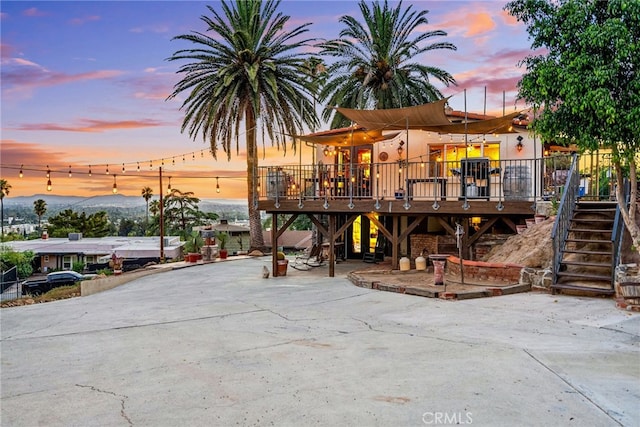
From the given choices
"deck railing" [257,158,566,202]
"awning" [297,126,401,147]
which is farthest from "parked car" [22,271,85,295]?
"awning" [297,126,401,147]

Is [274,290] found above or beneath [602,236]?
beneath

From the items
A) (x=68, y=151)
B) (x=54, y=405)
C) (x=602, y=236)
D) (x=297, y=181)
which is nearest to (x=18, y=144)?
(x=68, y=151)

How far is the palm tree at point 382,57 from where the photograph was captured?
24.5 m

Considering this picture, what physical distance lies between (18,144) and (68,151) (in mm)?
4067

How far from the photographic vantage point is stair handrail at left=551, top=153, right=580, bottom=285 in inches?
396

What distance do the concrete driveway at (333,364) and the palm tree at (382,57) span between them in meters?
16.7

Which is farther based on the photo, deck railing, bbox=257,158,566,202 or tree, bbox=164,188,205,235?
tree, bbox=164,188,205,235

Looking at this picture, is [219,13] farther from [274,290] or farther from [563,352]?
[563,352]

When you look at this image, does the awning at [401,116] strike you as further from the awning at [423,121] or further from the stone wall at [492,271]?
the stone wall at [492,271]

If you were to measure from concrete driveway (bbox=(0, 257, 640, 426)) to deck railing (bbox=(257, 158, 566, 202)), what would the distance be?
4858 mm

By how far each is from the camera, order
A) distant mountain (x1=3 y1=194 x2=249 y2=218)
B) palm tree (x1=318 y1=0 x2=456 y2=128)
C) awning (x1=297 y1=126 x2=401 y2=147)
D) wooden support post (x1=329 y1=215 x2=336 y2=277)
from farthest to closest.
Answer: distant mountain (x1=3 y1=194 x2=249 y2=218), palm tree (x1=318 y1=0 x2=456 y2=128), awning (x1=297 y1=126 x2=401 y2=147), wooden support post (x1=329 y1=215 x2=336 y2=277)

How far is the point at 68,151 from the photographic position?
34688 mm

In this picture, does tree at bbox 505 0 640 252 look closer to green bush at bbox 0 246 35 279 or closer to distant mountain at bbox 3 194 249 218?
green bush at bbox 0 246 35 279

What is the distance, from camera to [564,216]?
11.1 meters
